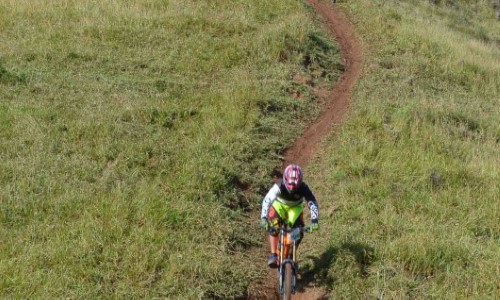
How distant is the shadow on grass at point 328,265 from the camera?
854 cm

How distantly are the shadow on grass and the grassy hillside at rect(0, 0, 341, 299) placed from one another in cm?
75

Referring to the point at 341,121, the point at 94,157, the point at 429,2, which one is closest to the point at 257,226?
the point at 94,157

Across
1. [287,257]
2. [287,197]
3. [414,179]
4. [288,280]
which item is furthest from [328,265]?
[414,179]

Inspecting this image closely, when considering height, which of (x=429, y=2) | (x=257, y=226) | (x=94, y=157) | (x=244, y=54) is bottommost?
(x=257, y=226)

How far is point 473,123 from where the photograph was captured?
15.3 m

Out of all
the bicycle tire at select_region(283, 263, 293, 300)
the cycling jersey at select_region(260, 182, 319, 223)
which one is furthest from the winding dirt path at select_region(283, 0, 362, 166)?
the bicycle tire at select_region(283, 263, 293, 300)

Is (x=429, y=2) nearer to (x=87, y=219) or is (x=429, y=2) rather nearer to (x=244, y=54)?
(x=244, y=54)

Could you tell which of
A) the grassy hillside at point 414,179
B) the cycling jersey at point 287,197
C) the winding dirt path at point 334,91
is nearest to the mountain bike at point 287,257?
the cycling jersey at point 287,197

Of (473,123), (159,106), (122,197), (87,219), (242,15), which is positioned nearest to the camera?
(87,219)

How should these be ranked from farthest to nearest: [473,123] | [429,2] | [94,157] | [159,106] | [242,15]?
[429,2] → [242,15] → [473,123] → [159,106] → [94,157]

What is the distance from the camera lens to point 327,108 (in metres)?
15.6

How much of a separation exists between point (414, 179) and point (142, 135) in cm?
591

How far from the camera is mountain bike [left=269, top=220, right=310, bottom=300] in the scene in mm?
7730

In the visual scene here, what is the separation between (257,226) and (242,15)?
479 inches
